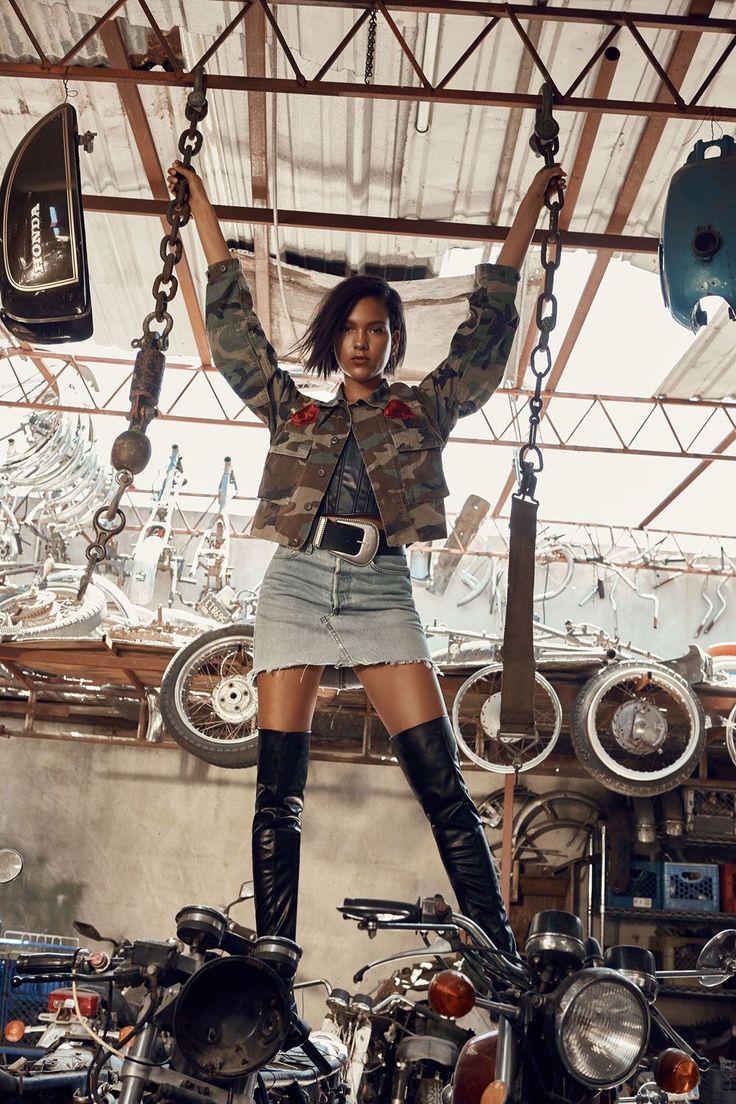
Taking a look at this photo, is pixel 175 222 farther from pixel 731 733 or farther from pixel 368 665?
pixel 731 733

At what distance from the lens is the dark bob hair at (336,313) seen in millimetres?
3039

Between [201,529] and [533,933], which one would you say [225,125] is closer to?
[533,933]

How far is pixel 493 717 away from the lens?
7660 millimetres

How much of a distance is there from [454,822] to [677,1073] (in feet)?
2.47

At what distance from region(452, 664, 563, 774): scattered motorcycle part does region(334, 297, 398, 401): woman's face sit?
422 centimetres

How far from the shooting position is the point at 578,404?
11.2 m

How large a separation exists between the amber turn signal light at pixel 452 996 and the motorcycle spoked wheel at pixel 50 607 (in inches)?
264

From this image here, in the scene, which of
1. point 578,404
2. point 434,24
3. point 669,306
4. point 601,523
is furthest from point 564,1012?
point 601,523

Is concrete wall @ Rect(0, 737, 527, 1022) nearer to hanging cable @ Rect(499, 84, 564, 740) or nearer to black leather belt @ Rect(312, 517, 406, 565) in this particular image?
hanging cable @ Rect(499, 84, 564, 740)

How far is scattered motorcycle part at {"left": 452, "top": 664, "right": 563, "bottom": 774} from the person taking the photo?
758cm

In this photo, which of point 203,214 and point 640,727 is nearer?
point 203,214

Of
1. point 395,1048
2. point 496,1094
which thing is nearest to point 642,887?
point 395,1048

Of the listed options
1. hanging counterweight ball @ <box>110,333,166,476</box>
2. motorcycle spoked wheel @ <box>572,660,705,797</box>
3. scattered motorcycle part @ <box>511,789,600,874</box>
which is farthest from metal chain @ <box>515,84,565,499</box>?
scattered motorcycle part @ <box>511,789,600,874</box>

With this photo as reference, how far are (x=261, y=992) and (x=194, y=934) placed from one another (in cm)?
18
